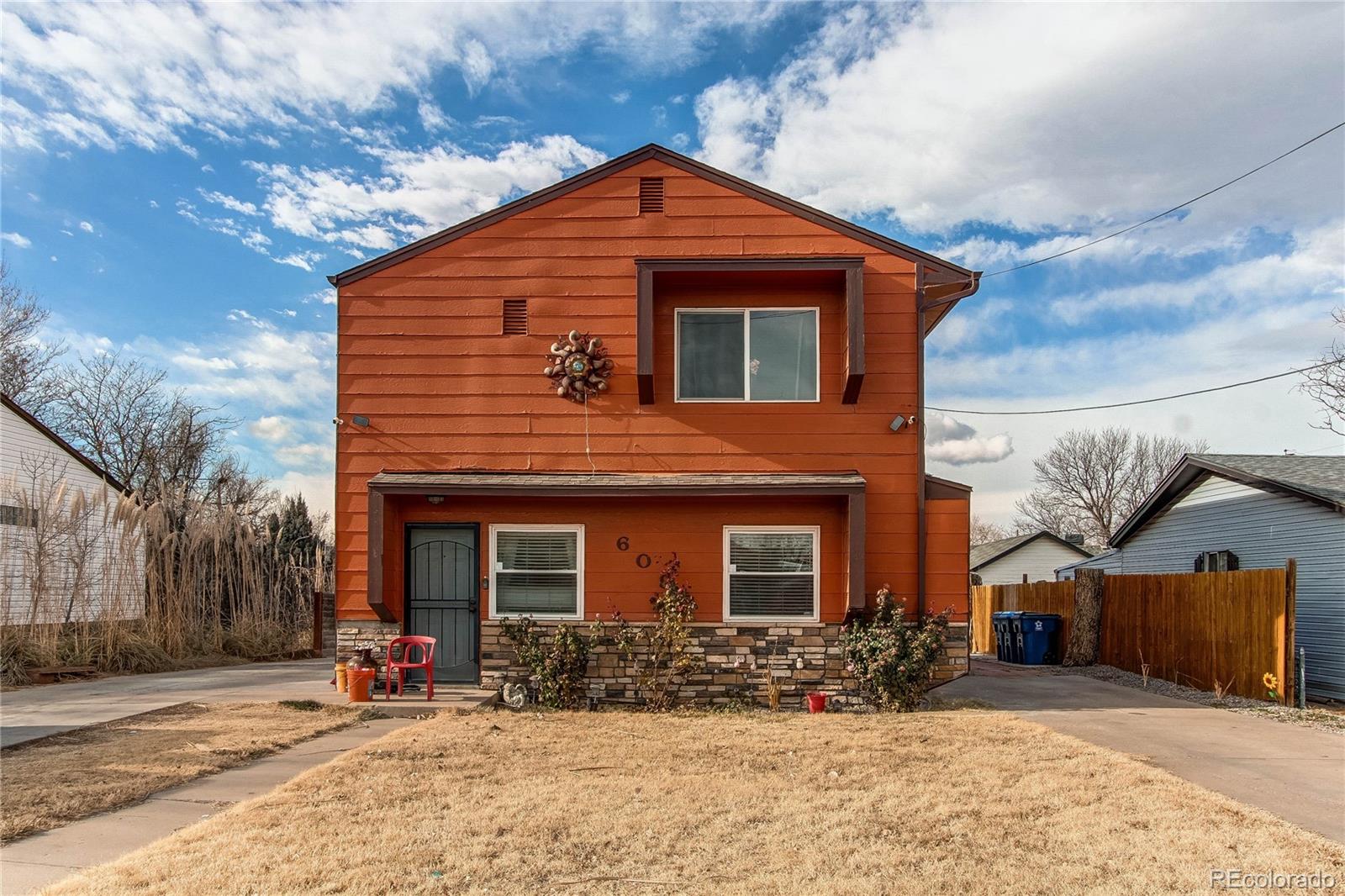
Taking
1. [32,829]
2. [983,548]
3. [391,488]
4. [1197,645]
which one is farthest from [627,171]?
[983,548]

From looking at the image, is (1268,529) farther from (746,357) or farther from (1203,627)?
(746,357)

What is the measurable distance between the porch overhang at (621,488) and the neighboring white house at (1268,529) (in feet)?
20.1

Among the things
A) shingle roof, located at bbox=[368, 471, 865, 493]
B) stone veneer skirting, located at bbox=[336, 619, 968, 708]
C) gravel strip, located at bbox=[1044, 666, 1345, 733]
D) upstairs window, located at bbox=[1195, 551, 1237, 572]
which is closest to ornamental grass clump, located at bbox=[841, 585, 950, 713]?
stone veneer skirting, located at bbox=[336, 619, 968, 708]

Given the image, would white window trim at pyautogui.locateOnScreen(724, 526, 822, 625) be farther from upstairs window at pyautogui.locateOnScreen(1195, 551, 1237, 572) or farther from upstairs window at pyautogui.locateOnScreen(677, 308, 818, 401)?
upstairs window at pyautogui.locateOnScreen(1195, 551, 1237, 572)

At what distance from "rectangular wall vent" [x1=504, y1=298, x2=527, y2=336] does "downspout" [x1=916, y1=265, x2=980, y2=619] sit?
463 centimetres

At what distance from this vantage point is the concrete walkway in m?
4.55

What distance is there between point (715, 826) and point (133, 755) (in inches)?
191

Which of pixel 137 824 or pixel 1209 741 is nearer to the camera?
pixel 137 824

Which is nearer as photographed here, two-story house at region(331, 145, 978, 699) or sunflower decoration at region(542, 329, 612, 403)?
two-story house at region(331, 145, 978, 699)

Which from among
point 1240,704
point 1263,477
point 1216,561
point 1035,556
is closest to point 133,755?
point 1240,704

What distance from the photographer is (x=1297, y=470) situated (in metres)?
14.3

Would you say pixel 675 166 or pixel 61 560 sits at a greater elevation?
pixel 675 166

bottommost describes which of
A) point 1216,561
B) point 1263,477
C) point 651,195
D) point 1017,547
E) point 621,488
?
point 1017,547

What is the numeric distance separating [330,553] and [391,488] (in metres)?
10.6
